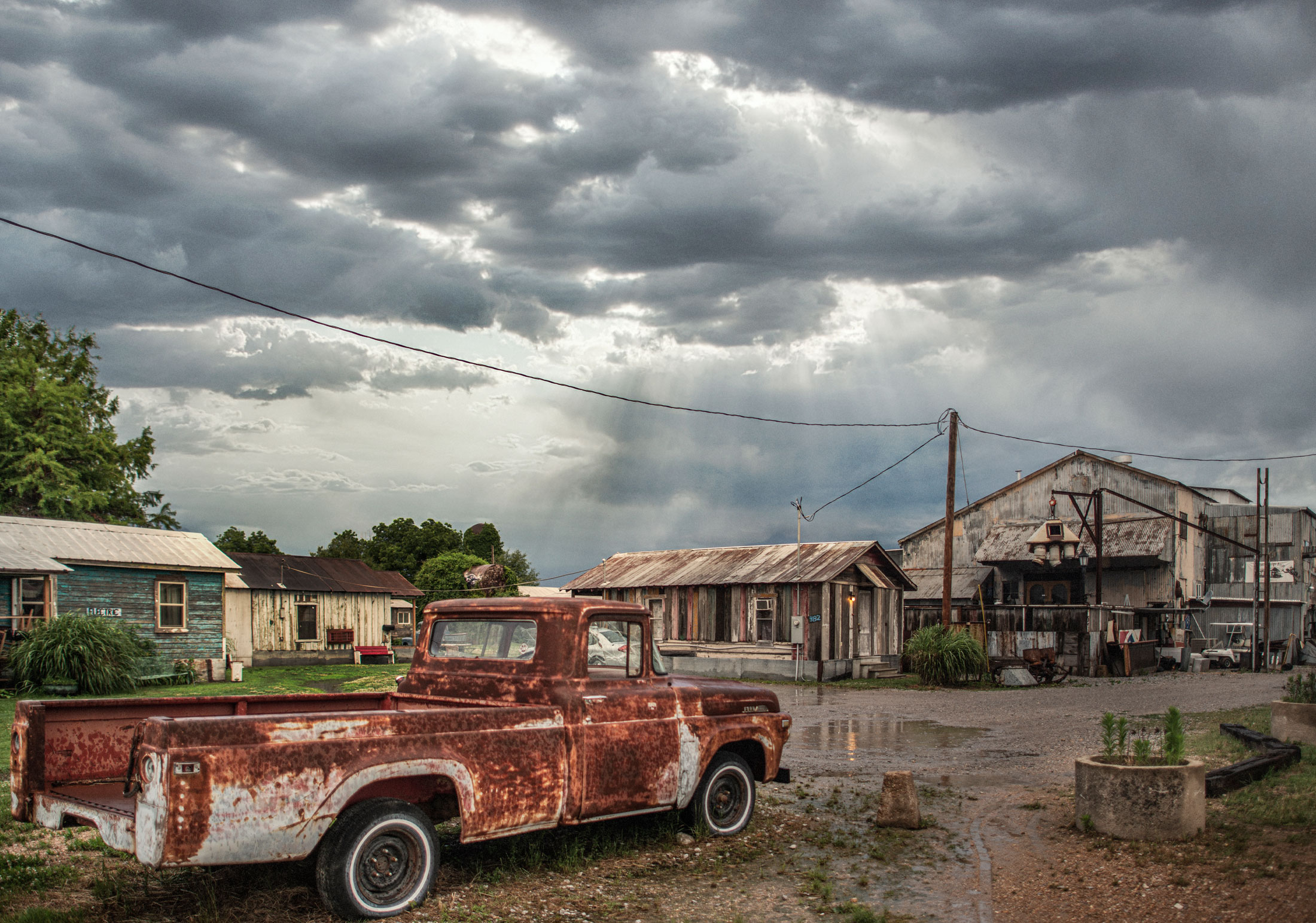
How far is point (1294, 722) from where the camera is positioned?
12.9 metres

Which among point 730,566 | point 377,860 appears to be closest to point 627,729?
point 377,860

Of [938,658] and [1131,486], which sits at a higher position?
[1131,486]

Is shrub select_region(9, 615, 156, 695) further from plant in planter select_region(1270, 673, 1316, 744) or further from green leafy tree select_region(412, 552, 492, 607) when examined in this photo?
green leafy tree select_region(412, 552, 492, 607)

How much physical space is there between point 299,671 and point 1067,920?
1117 inches

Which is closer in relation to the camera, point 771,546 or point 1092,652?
point 1092,652

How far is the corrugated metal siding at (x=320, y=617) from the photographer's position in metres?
34.0

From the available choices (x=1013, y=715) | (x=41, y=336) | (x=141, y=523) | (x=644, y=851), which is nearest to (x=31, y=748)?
(x=644, y=851)

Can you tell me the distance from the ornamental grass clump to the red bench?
19.6m

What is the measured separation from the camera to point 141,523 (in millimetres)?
41906

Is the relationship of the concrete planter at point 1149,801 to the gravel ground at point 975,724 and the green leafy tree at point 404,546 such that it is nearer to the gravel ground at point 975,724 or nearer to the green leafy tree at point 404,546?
the gravel ground at point 975,724

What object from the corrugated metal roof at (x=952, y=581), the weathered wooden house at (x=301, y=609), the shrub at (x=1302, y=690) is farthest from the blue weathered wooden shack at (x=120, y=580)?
the corrugated metal roof at (x=952, y=581)

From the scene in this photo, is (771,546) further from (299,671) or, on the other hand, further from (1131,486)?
(1131,486)

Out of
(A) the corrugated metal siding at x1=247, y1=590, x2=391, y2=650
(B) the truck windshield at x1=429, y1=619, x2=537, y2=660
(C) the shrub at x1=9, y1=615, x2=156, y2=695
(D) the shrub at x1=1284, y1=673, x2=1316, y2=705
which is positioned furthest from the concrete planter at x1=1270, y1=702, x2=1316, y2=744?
(A) the corrugated metal siding at x1=247, y1=590, x2=391, y2=650

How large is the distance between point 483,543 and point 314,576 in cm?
2964
